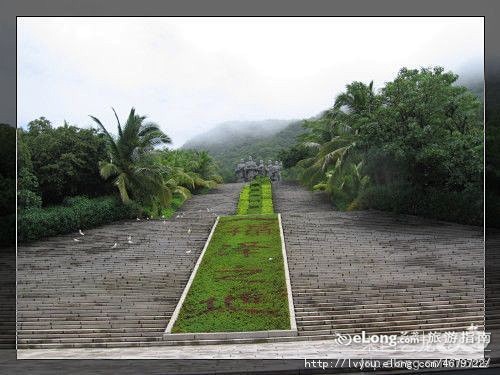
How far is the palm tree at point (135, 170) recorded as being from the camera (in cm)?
1597

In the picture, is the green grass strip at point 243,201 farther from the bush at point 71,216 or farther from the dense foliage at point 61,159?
the dense foliage at point 61,159

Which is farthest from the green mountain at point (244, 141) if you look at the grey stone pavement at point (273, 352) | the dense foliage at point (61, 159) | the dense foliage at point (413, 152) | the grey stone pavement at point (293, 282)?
the grey stone pavement at point (273, 352)

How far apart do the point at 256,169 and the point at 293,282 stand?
563 centimetres

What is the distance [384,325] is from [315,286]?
2.03m

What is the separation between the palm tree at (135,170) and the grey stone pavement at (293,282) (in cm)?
86

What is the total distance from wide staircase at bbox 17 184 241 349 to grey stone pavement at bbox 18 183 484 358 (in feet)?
0.08

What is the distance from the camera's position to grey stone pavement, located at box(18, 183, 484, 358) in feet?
36.0

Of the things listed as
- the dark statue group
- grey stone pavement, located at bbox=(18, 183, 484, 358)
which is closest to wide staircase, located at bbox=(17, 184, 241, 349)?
grey stone pavement, located at bbox=(18, 183, 484, 358)

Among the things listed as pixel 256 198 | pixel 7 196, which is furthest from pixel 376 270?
pixel 7 196

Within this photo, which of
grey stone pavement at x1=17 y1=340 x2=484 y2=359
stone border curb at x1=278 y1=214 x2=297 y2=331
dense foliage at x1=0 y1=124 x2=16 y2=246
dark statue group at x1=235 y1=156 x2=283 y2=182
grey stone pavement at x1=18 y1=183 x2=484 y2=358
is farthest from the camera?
dark statue group at x1=235 y1=156 x2=283 y2=182

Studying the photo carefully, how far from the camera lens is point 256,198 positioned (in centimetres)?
1748

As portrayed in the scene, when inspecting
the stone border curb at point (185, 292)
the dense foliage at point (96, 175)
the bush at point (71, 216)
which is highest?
the dense foliage at point (96, 175)

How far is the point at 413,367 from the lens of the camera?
8.63m

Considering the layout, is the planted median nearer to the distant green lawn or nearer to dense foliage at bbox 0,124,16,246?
the distant green lawn
